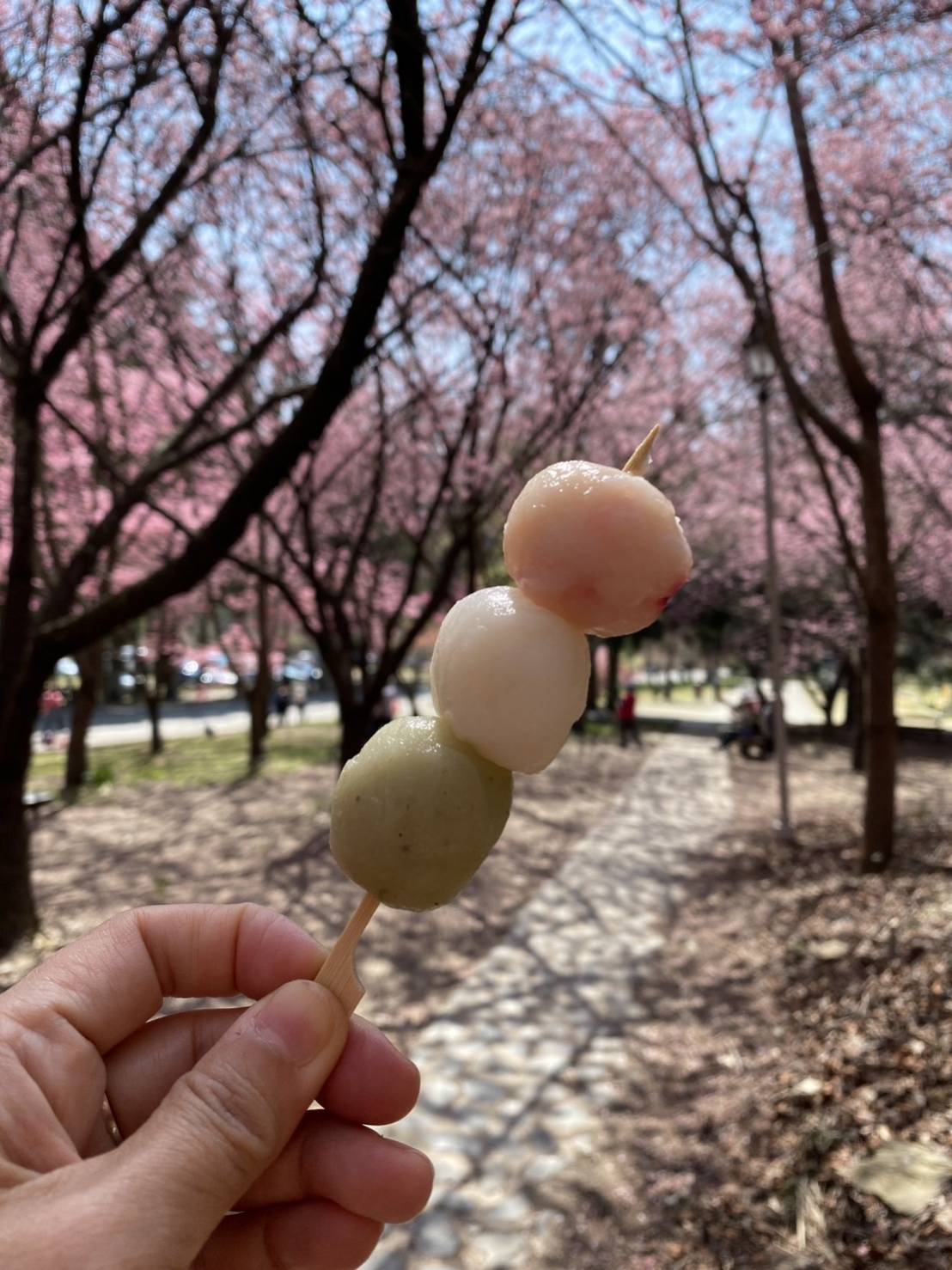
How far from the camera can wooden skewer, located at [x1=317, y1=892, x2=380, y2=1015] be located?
106 centimetres

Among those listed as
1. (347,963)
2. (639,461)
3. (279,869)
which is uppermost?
(639,461)

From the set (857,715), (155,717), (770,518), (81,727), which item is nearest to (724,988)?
(770,518)

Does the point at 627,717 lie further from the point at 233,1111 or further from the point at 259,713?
the point at 233,1111

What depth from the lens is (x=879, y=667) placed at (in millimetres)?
5766

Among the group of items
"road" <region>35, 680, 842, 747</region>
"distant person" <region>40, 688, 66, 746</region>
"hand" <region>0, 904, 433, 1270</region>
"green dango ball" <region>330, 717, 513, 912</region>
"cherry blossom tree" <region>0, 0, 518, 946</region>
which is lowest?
"road" <region>35, 680, 842, 747</region>

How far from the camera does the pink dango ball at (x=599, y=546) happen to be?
3.37 ft

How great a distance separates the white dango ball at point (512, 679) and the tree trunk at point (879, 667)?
538 centimetres

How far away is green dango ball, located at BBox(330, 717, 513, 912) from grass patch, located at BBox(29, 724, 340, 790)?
10.4 metres

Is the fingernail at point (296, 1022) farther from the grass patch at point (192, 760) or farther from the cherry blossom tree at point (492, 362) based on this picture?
the grass patch at point (192, 760)

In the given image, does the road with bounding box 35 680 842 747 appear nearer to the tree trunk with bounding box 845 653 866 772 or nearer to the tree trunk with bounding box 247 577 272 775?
the tree trunk with bounding box 845 653 866 772

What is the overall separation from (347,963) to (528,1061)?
10.6 ft

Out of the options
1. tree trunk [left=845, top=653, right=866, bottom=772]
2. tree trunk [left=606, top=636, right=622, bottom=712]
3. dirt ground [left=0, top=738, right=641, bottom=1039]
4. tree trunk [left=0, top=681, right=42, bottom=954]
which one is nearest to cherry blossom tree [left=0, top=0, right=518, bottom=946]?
tree trunk [left=0, top=681, right=42, bottom=954]

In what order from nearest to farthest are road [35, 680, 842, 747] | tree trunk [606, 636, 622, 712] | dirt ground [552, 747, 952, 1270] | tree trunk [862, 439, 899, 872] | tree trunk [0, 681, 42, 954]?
dirt ground [552, 747, 952, 1270] < tree trunk [0, 681, 42, 954] < tree trunk [862, 439, 899, 872] < road [35, 680, 842, 747] < tree trunk [606, 636, 622, 712]

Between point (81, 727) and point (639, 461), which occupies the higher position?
point (639, 461)
